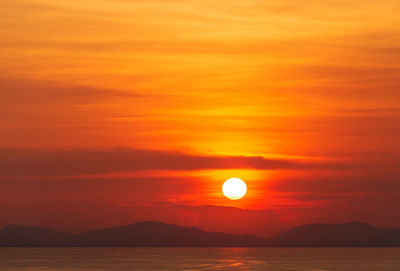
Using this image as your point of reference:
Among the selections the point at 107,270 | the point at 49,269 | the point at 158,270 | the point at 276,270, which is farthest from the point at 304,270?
the point at 49,269

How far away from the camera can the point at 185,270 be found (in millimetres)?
180875

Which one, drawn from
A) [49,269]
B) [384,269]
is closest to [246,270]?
[384,269]

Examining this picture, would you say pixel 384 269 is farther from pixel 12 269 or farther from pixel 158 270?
pixel 12 269

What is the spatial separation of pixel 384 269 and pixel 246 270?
3506 centimetres

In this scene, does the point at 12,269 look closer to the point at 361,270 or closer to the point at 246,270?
the point at 246,270

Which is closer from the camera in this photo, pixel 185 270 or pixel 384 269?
pixel 185 270

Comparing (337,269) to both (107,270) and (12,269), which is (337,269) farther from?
(12,269)

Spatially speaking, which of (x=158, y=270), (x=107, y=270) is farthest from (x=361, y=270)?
(x=107, y=270)

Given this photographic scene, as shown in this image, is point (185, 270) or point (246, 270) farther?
point (246, 270)

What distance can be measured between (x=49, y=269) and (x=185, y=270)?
34542mm

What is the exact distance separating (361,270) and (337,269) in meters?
5.93

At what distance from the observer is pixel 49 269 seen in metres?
188

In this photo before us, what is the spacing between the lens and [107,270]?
186 metres

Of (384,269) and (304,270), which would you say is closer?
(304,270)
